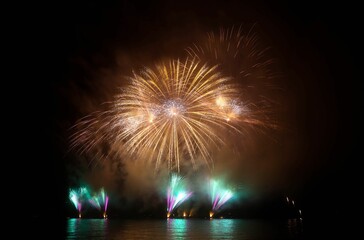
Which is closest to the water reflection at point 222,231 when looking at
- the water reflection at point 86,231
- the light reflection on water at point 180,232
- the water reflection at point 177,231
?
the light reflection on water at point 180,232

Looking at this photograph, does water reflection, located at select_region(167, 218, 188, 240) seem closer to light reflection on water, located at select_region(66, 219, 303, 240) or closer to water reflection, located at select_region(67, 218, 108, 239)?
light reflection on water, located at select_region(66, 219, 303, 240)

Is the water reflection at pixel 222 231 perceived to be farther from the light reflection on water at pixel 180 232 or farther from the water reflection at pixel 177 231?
the water reflection at pixel 177 231

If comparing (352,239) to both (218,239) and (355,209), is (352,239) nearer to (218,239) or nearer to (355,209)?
(218,239)

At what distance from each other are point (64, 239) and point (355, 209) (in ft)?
238

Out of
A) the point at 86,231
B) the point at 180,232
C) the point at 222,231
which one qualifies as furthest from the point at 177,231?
the point at 86,231

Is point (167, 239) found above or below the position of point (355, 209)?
below

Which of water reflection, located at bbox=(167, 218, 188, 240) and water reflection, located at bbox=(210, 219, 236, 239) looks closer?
water reflection, located at bbox=(167, 218, 188, 240)

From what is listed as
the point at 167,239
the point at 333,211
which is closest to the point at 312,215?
the point at 333,211

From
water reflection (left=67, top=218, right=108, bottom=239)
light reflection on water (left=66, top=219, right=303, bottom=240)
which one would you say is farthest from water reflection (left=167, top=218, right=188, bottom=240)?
water reflection (left=67, top=218, right=108, bottom=239)

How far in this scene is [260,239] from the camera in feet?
144

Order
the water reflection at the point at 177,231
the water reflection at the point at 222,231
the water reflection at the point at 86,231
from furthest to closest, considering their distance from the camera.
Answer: the water reflection at the point at 222,231 < the water reflection at the point at 177,231 < the water reflection at the point at 86,231

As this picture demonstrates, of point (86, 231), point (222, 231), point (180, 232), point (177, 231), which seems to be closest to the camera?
point (180, 232)

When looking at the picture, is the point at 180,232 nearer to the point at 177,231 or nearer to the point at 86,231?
the point at 177,231

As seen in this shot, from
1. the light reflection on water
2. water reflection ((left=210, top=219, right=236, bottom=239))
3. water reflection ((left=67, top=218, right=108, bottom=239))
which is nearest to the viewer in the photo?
water reflection ((left=67, top=218, right=108, bottom=239))
